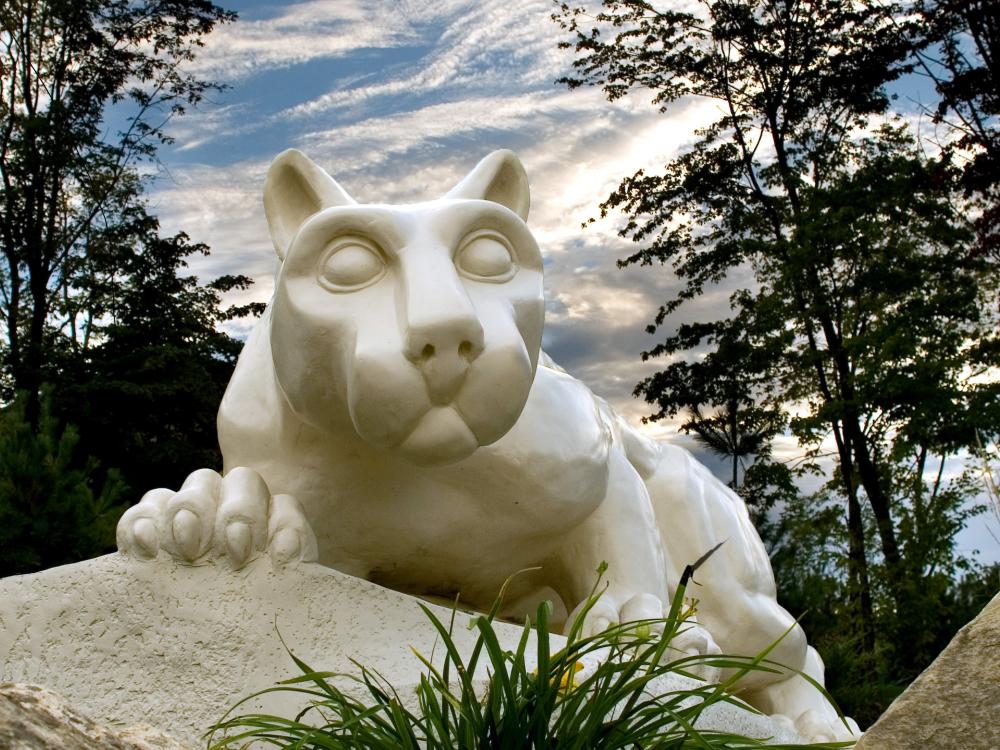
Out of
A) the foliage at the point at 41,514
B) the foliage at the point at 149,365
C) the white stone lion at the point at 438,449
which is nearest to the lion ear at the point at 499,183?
the white stone lion at the point at 438,449

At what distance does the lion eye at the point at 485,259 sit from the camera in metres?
2.07

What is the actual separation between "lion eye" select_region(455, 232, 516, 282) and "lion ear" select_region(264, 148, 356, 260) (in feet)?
1.29

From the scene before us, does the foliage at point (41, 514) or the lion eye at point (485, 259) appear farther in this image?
the foliage at point (41, 514)

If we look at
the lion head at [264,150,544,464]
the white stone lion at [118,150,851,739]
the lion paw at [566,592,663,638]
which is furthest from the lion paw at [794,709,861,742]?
the lion head at [264,150,544,464]

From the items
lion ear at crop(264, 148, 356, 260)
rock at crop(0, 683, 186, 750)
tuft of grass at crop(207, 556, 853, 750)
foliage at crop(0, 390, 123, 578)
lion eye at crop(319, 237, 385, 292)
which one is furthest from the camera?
foliage at crop(0, 390, 123, 578)

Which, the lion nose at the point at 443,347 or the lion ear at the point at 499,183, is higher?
the lion ear at the point at 499,183

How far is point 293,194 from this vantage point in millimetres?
2410

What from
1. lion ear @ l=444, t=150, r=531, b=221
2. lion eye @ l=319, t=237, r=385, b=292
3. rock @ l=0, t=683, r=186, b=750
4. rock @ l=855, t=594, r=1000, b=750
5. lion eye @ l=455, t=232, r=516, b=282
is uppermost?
lion ear @ l=444, t=150, r=531, b=221

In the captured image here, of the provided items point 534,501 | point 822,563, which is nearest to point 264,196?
point 534,501

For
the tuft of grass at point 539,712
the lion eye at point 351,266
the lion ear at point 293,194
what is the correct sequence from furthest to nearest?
the lion ear at point 293,194 < the lion eye at point 351,266 < the tuft of grass at point 539,712

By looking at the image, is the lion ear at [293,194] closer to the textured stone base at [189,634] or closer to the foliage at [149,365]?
the textured stone base at [189,634]

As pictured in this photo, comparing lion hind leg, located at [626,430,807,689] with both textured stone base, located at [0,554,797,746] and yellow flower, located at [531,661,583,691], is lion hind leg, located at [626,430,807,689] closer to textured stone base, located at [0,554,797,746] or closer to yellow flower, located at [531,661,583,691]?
textured stone base, located at [0,554,797,746]

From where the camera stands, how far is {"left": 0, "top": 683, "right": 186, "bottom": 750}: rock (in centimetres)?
133

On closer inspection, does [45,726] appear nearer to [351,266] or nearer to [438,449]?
[438,449]
